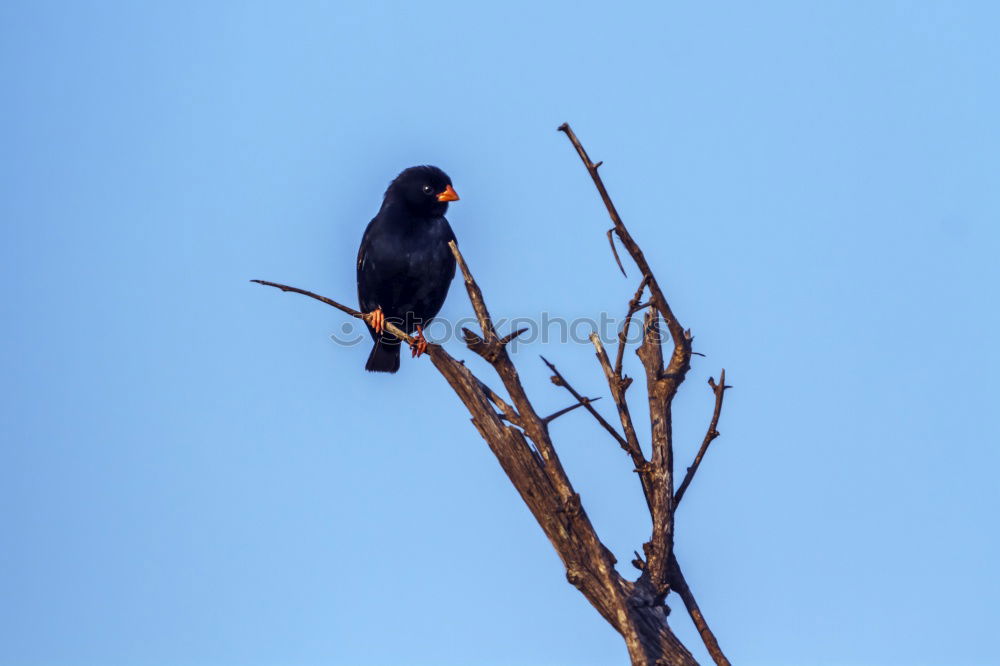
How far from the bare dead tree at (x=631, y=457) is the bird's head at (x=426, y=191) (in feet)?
11.6

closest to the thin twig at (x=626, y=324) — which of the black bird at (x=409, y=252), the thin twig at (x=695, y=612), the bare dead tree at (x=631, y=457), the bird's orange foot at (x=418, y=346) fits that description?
the bare dead tree at (x=631, y=457)

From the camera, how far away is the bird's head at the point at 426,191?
8836mm

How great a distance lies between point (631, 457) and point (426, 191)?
4171 mm

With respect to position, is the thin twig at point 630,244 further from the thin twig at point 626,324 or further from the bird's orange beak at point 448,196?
the bird's orange beak at point 448,196

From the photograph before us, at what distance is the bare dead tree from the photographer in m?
5.00

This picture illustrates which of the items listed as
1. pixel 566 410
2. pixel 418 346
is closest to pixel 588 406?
pixel 566 410

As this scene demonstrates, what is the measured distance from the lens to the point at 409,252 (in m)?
8.66

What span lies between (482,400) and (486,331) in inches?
15.6

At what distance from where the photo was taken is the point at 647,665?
4.79 m

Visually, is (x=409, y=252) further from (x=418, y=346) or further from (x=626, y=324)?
Result: (x=626, y=324)

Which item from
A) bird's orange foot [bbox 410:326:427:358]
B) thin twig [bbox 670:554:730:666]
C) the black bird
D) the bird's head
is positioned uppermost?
the bird's head

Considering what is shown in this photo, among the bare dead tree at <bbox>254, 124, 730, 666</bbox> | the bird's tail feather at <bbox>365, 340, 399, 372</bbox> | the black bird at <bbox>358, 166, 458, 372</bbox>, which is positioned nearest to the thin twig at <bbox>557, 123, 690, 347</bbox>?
the bare dead tree at <bbox>254, 124, 730, 666</bbox>

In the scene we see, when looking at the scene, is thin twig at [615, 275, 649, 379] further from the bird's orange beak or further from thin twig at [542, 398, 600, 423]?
the bird's orange beak

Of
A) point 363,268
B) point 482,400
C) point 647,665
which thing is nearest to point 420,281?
point 363,268
